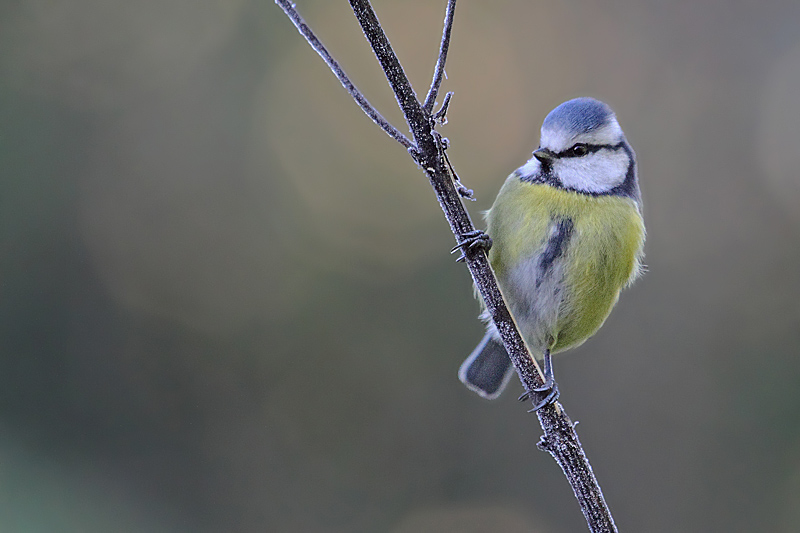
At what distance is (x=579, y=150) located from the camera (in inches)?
55.7

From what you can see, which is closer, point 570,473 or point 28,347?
point 570,473

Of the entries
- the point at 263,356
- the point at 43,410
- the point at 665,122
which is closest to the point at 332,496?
the point at 263,356

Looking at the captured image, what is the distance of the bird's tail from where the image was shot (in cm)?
167

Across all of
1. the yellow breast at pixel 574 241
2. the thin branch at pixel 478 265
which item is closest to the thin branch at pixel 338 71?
the thin branch at pixel 478 265

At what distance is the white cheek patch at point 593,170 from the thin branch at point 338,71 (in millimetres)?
610

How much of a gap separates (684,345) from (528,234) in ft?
5.83

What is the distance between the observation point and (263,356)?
118 inches

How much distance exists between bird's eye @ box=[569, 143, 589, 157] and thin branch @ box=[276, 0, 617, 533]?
0.46m

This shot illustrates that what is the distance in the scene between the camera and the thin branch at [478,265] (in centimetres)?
88

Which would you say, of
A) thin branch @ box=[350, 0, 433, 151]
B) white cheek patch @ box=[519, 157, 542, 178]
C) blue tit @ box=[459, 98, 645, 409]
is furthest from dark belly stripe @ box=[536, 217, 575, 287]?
thin branch @ box=[350, 0, 433, 151]

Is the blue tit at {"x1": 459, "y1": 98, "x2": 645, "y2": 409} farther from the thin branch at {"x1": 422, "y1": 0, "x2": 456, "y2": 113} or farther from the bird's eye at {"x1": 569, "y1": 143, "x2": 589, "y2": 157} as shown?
the thin branch at {"x1": 422, "y1": 0, "x2": 456, "y2": 113}

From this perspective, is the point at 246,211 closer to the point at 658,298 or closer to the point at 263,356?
the point at 263,356

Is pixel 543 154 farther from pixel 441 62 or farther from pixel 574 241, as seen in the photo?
pixel 441 62

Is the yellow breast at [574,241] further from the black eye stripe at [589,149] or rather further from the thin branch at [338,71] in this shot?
the thin branch at [338,71]
